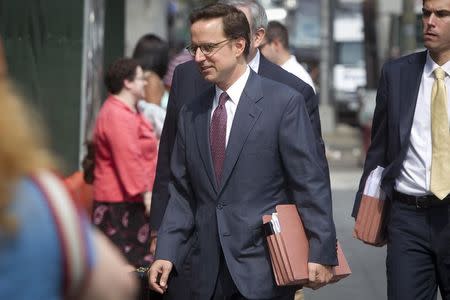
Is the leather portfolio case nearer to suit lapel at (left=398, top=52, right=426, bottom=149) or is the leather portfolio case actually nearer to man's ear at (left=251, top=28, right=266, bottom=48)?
suit lapel at (left=398, top=52, right=426, bottom=149)

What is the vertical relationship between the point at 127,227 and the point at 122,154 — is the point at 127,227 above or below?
below

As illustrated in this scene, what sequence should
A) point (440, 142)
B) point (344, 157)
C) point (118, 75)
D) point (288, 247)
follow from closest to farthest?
1. point (288, 247)
2. point (440, 142)
3. point (118, 75)
4. point (344, 157)

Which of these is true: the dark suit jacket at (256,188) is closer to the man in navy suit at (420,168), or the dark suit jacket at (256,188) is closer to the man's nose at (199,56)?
the man's nose at (199,56)

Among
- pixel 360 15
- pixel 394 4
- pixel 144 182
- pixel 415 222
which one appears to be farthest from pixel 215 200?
pixel 360 15

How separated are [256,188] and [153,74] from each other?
493cm

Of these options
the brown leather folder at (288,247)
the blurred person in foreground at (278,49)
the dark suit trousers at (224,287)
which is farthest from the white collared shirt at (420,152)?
the blurred person in foreground at (278,49)

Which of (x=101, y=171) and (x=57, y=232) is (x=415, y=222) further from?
(x=57, y=232)

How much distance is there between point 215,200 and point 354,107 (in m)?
34.5

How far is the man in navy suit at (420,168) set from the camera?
579 cm

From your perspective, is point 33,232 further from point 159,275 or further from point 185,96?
point 185,96

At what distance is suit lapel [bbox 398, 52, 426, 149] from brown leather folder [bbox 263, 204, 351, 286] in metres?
0.85

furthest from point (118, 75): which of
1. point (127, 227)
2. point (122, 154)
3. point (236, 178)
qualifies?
point (236, 178)

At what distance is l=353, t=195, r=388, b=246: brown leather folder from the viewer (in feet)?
20.1

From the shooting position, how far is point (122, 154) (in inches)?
338
